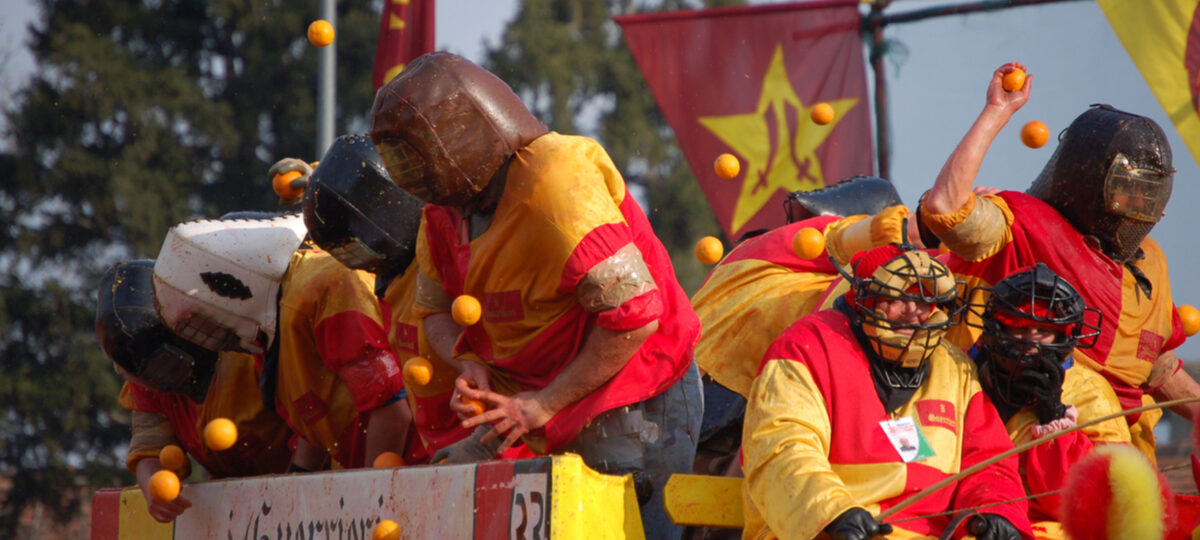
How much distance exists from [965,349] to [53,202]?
16.5 metres

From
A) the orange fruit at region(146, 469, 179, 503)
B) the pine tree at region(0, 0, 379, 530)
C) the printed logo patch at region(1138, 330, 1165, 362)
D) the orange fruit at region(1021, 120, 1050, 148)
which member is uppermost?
the orange fruit at region(1021, 120, 1050, 148)

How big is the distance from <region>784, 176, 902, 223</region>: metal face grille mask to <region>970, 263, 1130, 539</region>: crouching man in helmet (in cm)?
179

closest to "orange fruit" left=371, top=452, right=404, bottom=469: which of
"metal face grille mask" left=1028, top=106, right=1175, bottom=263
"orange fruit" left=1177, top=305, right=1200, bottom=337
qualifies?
"metal face grille mask" left=1028, top=106, right=1175, bottom=263

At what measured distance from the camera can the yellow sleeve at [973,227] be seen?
14.7ft

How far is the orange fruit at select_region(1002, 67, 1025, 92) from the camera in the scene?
4.49m

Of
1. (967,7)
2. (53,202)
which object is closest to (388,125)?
(967,7)

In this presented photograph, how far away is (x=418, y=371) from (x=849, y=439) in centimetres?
151

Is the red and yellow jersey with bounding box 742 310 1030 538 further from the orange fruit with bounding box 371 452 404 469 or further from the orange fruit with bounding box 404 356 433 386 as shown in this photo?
the orange fruit with bounding box 371 452 404 469

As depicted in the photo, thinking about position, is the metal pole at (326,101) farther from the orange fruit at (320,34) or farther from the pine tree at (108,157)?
the pine tree at (108,157)

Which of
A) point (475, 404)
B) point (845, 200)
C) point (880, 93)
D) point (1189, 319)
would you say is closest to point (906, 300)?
point (475, 404)

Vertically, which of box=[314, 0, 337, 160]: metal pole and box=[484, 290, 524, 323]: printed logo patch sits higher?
box=[484, 290, 524, 323]: printed logo patch

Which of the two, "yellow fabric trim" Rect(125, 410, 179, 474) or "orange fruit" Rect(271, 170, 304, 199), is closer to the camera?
"yellow fabric trim" Rect(125, 410, 179, 474)

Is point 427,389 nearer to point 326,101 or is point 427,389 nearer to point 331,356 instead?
point 331,356

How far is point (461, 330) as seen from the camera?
4.67 m
